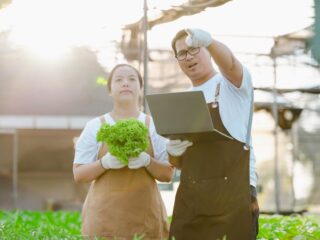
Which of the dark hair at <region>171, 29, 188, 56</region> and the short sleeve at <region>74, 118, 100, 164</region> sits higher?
the dark hair at <region>171, 29, 188, 56</region>

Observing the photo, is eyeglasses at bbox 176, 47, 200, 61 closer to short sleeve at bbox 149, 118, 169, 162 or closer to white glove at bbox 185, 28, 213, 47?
white glove at bbox 185, 28, 213, 47

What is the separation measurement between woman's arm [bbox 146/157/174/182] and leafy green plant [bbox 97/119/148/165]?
105 mm

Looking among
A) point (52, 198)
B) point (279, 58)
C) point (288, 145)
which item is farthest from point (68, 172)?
point (279, 58)

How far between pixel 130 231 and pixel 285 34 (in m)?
7.19

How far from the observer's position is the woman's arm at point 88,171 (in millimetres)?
3531

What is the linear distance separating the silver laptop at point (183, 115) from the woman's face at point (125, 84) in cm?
72

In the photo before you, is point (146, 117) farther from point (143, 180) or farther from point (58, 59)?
point (58, 59)

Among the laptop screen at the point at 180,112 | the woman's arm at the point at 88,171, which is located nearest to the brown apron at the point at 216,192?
the laptop screen at the point at 180,112

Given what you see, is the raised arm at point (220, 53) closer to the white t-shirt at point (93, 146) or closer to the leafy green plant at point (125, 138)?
the leafy green plant at point (125, 138)

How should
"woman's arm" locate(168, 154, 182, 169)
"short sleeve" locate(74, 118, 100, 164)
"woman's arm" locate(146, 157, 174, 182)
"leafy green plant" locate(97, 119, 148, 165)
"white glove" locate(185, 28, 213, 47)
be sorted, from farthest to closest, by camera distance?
1. "short sleeve" locate(74, 118, 100, 164)
2. "woman's arm" locate(146, 157, 174, 182)
3. "leafy green plant" locate(97, 119, 148, 165)
4. "woman's arm" locate(168, 154, 182, 169)
5. "white glove" locate(185, 28, 213, 47)

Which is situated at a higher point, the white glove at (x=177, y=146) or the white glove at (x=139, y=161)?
the white glove at (x=177, y=146)

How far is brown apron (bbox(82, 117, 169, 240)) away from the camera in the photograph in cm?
356

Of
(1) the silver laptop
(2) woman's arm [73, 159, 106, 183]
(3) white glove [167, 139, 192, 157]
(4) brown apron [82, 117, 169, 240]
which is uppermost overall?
(1) the silver laptop

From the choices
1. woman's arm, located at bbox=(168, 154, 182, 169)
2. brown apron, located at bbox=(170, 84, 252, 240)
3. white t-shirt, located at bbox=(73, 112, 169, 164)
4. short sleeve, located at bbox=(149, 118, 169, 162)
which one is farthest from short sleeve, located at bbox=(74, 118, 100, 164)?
brown apron, located at bbox=(170, 84, 252, 240)
